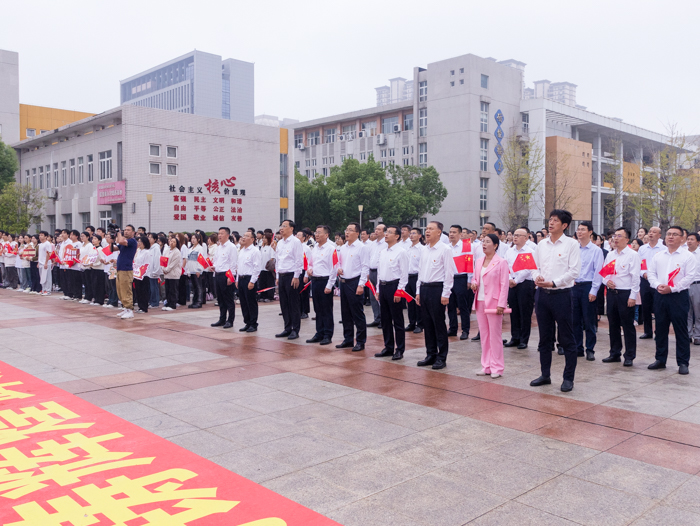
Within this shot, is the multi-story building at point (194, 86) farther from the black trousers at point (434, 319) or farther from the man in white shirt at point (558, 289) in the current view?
the man in white shirt at point (558, 289)

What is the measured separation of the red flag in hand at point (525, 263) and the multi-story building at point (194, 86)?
129806 mm


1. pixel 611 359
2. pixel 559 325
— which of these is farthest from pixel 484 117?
pixel 559 325

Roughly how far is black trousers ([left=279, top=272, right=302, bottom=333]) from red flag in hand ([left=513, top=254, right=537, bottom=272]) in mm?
3315

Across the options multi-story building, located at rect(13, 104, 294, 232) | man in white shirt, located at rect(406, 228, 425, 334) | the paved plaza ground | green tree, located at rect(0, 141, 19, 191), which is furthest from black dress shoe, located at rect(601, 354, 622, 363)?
green tree, located at rect(0, 141, 19, 191)

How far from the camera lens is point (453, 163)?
50.2 meters

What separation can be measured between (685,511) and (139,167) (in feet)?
102

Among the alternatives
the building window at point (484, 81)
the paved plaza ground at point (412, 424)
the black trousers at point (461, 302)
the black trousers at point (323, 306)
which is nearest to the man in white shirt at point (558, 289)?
the paved plaza ground at point (412, 424)

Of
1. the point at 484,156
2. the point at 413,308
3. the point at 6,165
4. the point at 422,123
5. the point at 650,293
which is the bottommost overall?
the point at 413,308

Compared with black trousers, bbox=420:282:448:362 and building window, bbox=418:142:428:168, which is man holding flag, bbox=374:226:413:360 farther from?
building window, bbox=418:142:428:168

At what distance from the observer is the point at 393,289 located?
766 centimetres

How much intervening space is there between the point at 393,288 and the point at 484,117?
45.5 meters

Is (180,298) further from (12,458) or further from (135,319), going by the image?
(12,458)

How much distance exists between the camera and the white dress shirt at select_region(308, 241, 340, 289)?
28.5 feet

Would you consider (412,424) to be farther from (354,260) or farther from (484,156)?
(484,156)
